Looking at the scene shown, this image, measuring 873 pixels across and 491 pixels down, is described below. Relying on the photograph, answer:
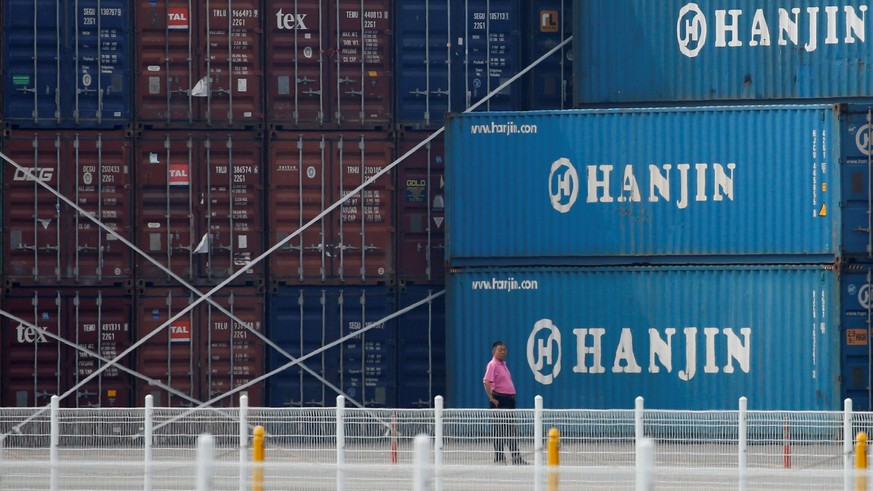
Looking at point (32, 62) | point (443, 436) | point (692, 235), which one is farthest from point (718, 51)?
point (32, 62)

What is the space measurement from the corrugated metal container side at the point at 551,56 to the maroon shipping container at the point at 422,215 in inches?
74.4

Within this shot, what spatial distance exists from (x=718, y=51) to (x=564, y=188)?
3.48 metres

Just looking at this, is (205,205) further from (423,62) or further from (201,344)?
(423,62)

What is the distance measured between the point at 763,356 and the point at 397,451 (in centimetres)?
734

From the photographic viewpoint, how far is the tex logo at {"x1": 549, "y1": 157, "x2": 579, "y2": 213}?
2430 cm

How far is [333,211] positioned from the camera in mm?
25516

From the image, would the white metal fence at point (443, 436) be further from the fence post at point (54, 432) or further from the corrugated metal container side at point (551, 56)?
the corrugated metal container side at point (551, 56)

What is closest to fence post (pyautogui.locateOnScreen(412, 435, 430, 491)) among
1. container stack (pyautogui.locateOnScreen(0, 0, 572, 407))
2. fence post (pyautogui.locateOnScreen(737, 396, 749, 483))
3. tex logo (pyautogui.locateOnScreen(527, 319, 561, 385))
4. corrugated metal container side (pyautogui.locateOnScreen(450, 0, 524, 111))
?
fence post (pyautogui.locateOnScreen(737, 396, 749, 483))

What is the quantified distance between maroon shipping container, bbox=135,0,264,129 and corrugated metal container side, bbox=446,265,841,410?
15.5 ft

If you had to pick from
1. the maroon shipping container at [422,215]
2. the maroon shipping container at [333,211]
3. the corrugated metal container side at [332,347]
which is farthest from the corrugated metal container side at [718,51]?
the corrugated metal container side at [332,347]

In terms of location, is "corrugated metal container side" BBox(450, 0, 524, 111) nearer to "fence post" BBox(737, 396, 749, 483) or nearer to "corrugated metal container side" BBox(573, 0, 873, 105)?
"corrugated metal container side" BBox(573, 0, 873, 105)

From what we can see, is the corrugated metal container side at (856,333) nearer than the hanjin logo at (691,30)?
Yes

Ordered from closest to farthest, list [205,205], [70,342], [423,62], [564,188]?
[564,188] < [70,342] < [205,205] < [423,62]

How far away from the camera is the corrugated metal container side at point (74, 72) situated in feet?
82.8
